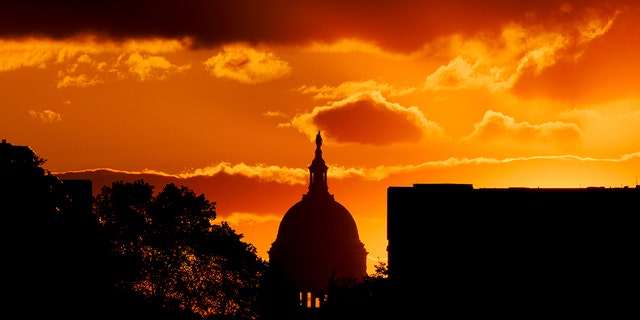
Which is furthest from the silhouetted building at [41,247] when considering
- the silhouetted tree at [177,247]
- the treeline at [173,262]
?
the silhouetted tree at [177,247]

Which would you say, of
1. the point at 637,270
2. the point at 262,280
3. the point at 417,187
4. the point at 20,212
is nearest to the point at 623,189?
the point at 637,270

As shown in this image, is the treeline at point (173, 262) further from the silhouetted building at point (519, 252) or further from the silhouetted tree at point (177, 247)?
the silhouetted building at point (519, 252)

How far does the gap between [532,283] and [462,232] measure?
9.40 metres

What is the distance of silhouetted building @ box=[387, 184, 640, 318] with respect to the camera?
347 ft

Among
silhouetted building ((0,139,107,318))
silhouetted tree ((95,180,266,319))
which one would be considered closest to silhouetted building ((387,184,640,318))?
silhouetted tree ((95,180,266,319))

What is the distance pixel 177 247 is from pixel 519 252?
23.8 m

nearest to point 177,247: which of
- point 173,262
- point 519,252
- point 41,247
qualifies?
point 173,262

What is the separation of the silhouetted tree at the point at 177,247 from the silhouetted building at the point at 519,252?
39.4ft

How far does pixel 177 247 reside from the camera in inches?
4631

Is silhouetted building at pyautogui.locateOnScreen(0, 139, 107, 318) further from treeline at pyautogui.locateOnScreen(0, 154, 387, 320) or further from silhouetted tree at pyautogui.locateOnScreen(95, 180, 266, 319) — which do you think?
silhouetted tree at pyautogui.locateOnScreen(95, 180, 266, 319)

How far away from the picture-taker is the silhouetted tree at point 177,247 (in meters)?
116

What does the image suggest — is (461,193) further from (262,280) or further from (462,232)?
(262,280)

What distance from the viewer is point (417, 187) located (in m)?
123

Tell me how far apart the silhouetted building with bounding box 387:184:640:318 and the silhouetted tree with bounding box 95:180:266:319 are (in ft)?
39.4
